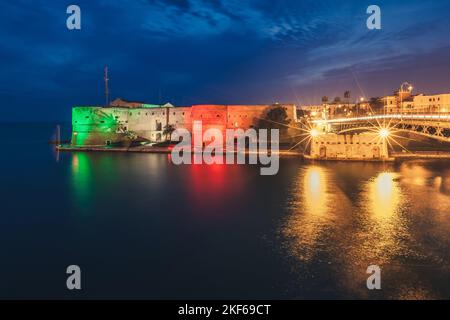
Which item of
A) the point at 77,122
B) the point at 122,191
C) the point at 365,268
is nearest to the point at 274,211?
the point at 365,268

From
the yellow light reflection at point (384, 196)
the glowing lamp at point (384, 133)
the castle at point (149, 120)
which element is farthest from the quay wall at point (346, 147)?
the castle at point (149, 120)

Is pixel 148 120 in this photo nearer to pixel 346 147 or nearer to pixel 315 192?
pixel 346 147

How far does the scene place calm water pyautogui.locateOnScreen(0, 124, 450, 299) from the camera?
896cm

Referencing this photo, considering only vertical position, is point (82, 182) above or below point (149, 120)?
below

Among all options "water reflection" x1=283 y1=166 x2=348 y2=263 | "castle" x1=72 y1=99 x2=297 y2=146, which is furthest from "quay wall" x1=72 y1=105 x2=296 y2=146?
"water reflection" x1=283 y1=166 x2=348 y2=263

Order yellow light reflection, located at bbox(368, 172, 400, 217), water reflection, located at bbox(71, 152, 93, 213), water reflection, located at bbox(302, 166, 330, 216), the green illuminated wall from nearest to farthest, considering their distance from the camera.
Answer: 1. yellow light reflection, located at bbox(368, 172, 400, 217)
2. water reflection, located at bbox(302, 166, 330, 216)
3. water reflection, located at bbox(71, 152, 93, 213)
4. the green illuminated wall

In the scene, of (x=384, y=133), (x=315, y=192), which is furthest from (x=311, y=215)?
(x=384, y=133)

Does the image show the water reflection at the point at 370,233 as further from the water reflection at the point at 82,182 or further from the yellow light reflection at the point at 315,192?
Answer: the water reflection at the point at 82,182

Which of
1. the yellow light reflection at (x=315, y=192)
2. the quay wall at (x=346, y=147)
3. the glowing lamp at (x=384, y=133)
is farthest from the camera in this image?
the quay wall at (x=346, y=147)

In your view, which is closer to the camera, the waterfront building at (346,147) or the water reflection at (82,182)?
the water reflection at (82,182)

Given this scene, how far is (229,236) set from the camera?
1250 cm

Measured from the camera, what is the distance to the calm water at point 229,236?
8961mm

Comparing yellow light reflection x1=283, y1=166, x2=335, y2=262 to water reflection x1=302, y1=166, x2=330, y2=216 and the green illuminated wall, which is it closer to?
water reflection x1=302, y1=166, x2=330, y2=216
